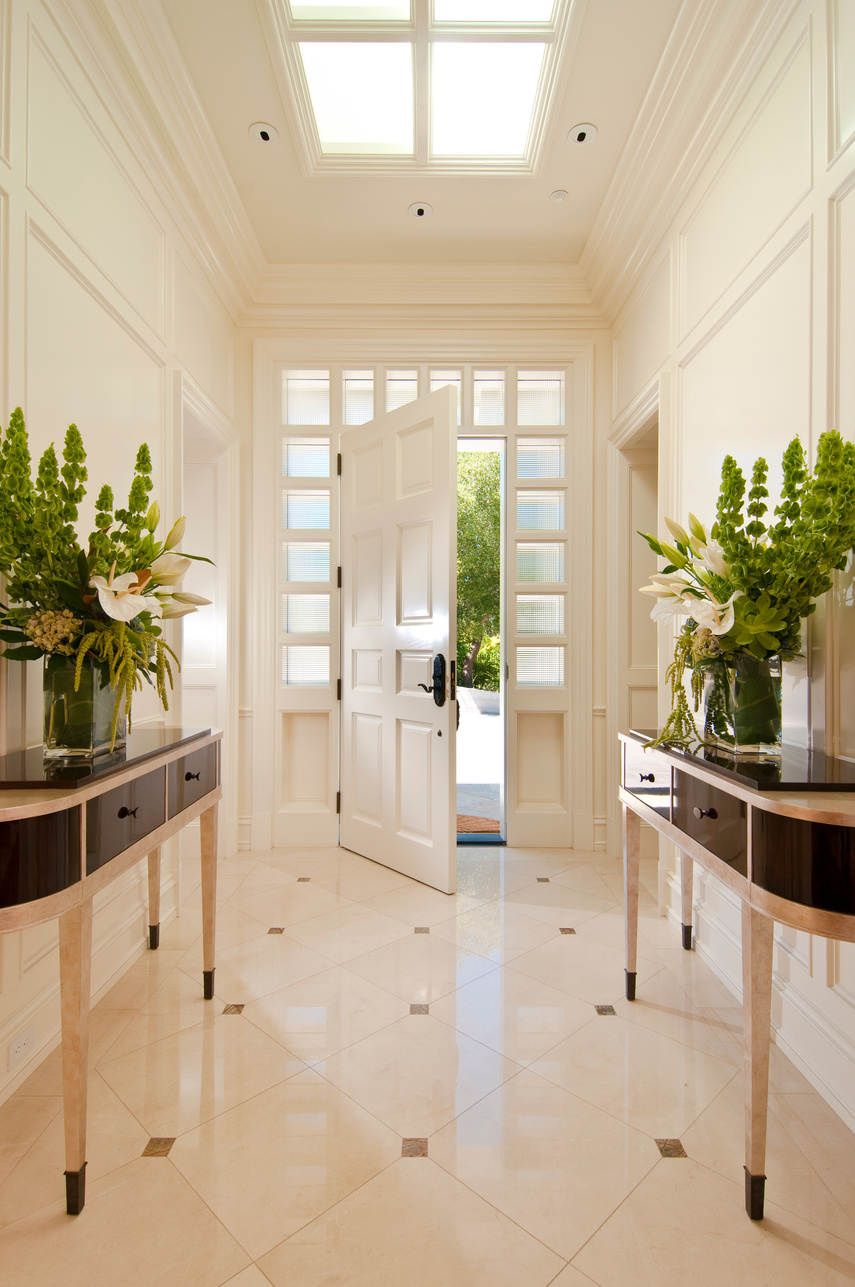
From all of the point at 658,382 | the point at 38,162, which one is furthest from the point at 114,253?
the point at 658,382

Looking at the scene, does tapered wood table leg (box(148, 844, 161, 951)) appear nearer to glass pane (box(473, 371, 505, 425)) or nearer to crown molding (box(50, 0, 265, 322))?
crown molding (box(50, 0, 265, 322))

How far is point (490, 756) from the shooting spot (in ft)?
23.9

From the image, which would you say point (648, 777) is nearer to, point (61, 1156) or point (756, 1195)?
point (756, 1195)

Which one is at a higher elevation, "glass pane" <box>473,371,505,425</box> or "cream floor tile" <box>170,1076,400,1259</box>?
"glass pane" <box>473,371,505,425</box>

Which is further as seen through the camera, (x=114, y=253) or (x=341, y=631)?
(x=341, y=631)

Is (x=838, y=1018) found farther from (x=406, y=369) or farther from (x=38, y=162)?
(x=406, y=369)

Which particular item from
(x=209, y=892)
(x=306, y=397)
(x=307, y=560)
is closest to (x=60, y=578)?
(x=209, y=892)

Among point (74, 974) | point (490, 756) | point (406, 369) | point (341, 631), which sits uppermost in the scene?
point (406, 369)

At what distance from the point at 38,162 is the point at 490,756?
20.6 ft

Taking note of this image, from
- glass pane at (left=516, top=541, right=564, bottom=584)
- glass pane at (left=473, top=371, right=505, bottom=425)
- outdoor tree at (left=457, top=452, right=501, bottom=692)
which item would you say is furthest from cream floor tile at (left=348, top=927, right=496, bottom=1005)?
outdoor tree at (left=457, top=452, right=501, bottom=692)

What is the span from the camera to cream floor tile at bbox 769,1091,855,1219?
143cm

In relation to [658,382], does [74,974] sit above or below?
below

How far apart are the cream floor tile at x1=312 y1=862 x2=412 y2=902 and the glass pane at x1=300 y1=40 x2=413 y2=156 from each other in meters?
3.29

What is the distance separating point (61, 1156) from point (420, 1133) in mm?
824
